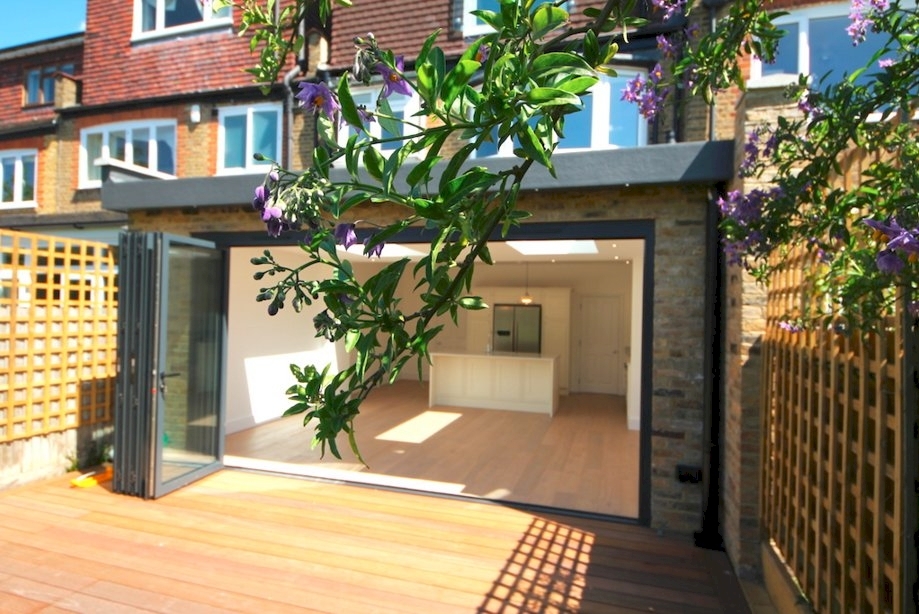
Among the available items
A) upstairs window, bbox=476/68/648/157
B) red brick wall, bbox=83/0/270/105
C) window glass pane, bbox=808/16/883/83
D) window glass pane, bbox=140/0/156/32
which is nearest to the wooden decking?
upstairs window, bbox=476/68/648/157

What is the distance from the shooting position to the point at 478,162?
4.21m

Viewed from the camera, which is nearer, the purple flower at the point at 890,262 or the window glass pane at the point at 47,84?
the purple flower at the point at 890,262

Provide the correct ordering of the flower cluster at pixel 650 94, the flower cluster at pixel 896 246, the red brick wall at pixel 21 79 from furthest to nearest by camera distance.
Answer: the red brick wall at pixel 21 79 < the flower cluster at pixel 650 94 < the flower cluster at pixel 896 246

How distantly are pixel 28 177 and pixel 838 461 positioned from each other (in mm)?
14031

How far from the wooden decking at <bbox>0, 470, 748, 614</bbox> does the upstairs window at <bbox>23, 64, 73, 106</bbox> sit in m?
10.9

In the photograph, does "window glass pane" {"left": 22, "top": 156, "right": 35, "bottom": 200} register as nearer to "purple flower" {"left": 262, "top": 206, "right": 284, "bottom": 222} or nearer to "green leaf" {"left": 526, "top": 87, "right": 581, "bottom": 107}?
"purple flower" {"left": 262, "top": 206, "right": 284, "bottom": 222}

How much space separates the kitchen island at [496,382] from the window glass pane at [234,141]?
5027mm

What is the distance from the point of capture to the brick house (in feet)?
12.6

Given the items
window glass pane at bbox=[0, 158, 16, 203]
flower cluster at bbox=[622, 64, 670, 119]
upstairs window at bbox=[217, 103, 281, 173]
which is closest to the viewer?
flower cluster at bbox=[622, 64, 670, 119]

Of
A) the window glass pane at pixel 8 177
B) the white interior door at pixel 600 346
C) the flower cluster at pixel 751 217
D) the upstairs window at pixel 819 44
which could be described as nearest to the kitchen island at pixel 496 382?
the white interior door at pixel 600 346

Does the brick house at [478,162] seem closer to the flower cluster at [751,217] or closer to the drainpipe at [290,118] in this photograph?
the drainpipe at [290,118]

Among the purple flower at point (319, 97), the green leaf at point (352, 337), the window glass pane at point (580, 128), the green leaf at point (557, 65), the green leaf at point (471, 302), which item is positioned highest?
the window glass pane at point (580, 128)

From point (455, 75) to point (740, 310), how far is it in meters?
3.34

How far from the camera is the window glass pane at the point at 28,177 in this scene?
35.1 ft
